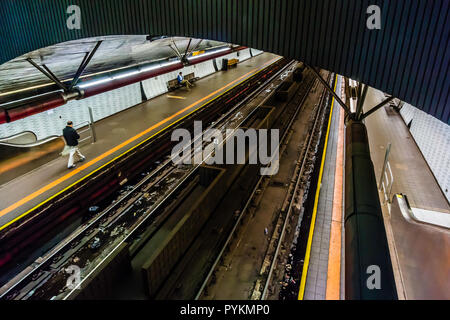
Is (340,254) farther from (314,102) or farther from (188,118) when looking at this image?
(314,102)

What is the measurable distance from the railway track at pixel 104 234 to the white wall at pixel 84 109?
12.8 feet

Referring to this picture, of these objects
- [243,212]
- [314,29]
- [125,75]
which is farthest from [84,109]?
[314,29]

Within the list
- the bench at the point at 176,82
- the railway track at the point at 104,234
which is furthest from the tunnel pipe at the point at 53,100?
the bench at the point at 176,82

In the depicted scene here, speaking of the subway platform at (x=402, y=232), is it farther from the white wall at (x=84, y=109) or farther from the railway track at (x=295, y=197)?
the white wall at (x=84, y=109)

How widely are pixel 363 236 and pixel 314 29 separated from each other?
3.14 meters

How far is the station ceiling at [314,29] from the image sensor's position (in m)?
3.45

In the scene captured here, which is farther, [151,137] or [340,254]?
[151,137]

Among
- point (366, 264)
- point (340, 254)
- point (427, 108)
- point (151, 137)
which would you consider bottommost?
point (340, 254)

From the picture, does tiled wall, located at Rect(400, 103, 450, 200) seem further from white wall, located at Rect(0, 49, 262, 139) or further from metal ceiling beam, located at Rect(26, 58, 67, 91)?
white wall, located at Rect(0, 49, 262, 139)

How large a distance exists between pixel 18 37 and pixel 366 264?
9.34m

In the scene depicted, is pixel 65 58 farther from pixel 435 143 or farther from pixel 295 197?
pixel 435 143

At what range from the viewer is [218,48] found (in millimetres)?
18094

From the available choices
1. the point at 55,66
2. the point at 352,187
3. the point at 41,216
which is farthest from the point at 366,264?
the point at 55,66

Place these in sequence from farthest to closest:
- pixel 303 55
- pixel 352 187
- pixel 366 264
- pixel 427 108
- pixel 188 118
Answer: pixel 188 118 < pixel 303 55 < pixel 352 187 < pixel 427 108 < pixel 366 264
